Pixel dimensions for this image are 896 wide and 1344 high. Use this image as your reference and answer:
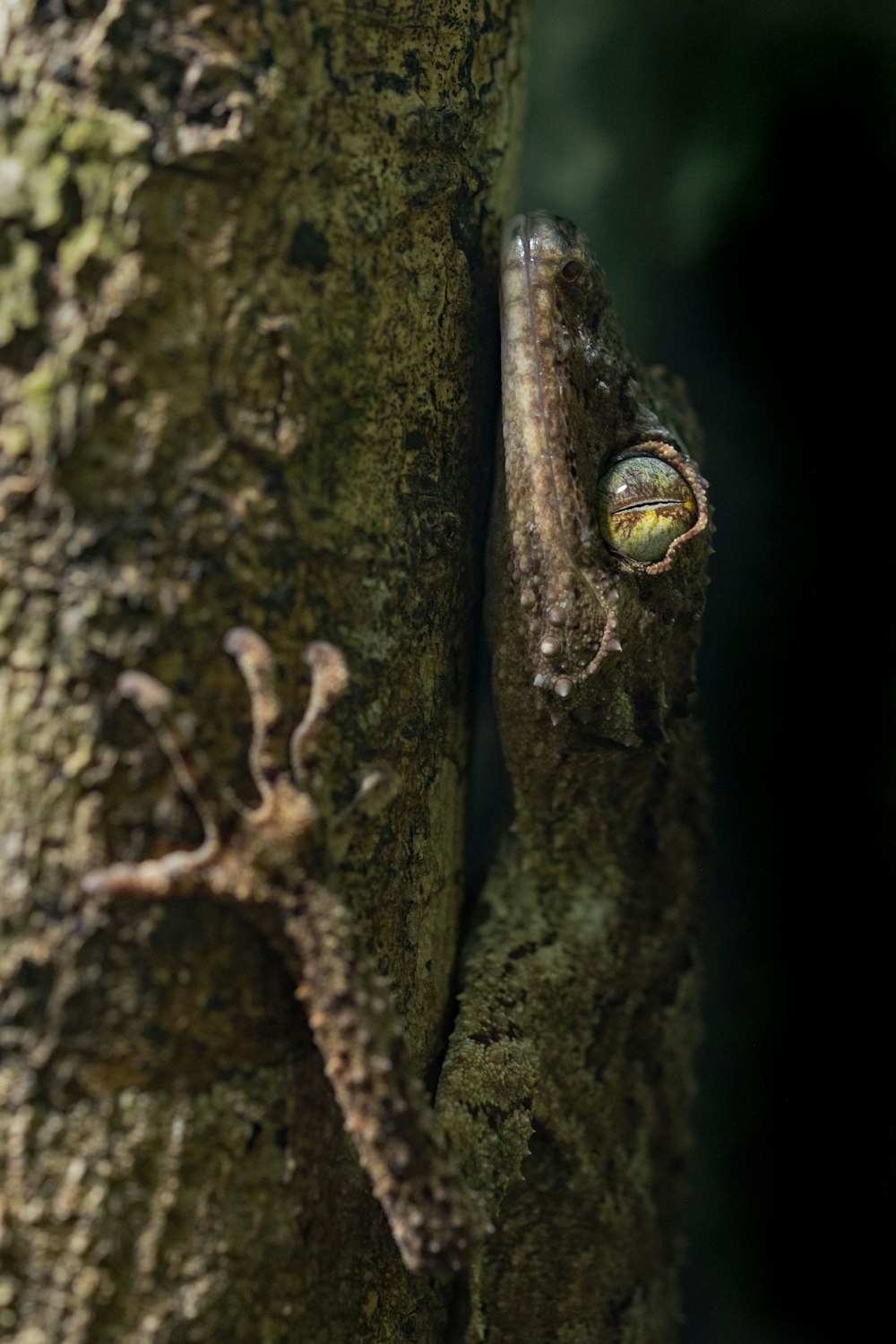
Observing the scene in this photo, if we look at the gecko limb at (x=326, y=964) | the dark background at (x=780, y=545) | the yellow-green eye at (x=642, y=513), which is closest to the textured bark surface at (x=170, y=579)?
the gecko limb at (x=326, y=964)

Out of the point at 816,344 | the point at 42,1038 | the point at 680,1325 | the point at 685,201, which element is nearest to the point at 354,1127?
the point at 42,1038

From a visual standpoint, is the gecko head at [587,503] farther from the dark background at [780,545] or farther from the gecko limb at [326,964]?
the gecko limb at [326,964]

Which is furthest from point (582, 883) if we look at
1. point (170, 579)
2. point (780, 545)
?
point (170, 579)

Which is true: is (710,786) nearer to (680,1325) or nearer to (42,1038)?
(680,1325)

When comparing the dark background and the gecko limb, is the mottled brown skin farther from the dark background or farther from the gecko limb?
the gecko limb

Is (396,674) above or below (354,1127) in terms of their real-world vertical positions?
above

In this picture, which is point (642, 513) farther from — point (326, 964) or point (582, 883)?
point (326, 964)

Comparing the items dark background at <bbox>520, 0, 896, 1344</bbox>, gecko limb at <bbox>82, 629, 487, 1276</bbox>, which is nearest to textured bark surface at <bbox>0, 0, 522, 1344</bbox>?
gecko limb at <bbox>82, 629, 487, 1276</bbox>

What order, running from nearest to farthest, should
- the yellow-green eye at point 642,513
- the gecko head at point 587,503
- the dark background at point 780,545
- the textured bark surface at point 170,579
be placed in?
the textured bark surface at point 170,579 < the gecko head at point 587,503 < the yellow-green eye at point 642,513 < the dark background at point 780,545
